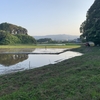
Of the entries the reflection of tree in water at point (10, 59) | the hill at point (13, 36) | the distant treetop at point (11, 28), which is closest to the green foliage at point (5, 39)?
the hill at point (13, 36)

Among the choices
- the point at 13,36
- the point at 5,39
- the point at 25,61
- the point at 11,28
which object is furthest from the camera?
the point at 11,28

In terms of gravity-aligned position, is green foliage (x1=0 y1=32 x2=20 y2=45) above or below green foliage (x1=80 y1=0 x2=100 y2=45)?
below

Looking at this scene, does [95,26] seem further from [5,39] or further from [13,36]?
[13,36]

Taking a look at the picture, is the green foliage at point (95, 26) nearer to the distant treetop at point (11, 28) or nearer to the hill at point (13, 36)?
the hill at point (13, 36)

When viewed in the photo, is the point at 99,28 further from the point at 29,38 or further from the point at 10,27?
the point at 10,27

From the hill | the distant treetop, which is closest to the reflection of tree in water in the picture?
the hill

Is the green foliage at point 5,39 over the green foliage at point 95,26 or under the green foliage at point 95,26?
under

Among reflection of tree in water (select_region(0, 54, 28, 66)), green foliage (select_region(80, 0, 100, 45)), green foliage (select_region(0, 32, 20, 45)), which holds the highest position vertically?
green foliage (select_region(80, 0, 100, 45))

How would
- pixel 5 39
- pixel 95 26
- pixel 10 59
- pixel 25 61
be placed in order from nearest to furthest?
pixel 25 61, pixel 10 59, pixel 95 26, pixel 5 39

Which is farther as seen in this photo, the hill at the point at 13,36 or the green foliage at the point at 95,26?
the hill at the point at 13,36

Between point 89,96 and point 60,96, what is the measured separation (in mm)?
762

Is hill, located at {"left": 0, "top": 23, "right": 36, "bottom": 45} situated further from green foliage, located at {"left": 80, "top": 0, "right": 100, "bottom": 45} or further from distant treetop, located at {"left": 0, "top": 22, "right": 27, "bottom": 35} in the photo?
green foliage, located at {"left": 80, "top": 0, "right": 100, "bottom": 45}

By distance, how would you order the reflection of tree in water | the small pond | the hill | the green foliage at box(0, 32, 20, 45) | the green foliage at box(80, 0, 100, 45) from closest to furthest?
the small pond → the reflection of tree in water → the green foliage at box(80, 0, 100, 45) → the green foliage at box(0, 32, 20, 45) → the hill

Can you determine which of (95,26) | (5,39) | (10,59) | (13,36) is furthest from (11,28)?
(10,59)
